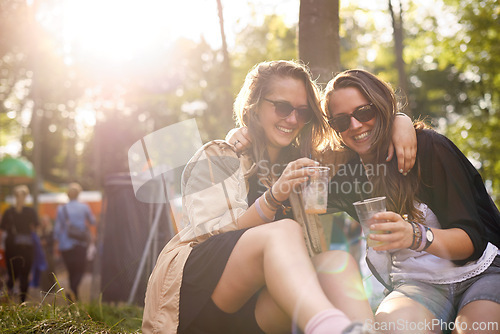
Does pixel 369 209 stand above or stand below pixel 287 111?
below

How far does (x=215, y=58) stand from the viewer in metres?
12.2

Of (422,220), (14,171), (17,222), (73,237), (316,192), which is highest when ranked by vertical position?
(316,192)

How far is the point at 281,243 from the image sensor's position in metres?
1.93

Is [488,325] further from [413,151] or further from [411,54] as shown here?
[411,54]

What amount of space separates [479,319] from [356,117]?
121 centimetres

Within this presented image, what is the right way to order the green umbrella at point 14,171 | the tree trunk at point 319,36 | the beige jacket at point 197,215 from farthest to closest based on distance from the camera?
the green umbrella at point 14,171
the tree trunk at point 319,36
the beige jacket at point 197,215

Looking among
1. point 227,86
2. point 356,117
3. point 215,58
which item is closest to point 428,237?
point 356,117

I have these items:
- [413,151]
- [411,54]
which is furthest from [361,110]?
[411,54]

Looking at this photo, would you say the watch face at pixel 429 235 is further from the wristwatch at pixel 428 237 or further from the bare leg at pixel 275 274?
the bare leg at pixel 275 274

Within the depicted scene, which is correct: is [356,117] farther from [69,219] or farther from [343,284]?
[69,219]

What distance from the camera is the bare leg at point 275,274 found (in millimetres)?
1777

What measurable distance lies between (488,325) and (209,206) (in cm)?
141

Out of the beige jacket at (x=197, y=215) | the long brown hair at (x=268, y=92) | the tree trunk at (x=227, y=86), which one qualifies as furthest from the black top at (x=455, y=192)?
the tree trunk at (x=227, y=86)

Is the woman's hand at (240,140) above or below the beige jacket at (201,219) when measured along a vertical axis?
above
